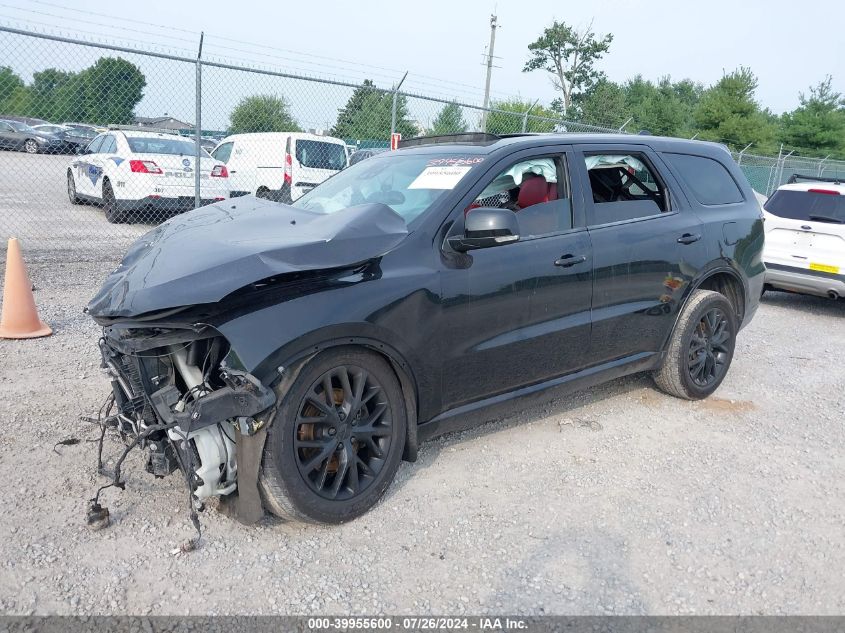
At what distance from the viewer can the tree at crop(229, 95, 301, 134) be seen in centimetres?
1019

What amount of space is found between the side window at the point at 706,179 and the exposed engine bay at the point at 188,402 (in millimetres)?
→ 3408

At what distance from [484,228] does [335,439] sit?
121cm

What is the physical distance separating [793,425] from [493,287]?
2615 millimetres

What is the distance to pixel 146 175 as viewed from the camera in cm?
1050

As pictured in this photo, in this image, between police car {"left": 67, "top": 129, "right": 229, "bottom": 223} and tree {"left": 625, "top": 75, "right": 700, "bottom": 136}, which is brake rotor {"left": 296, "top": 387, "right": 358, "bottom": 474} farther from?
tree {"left": 625, "top": 75, "right": 700, "bottom": 136}

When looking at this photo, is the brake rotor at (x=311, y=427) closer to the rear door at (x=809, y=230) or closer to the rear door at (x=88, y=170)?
the rear door at (x=809, y=230)

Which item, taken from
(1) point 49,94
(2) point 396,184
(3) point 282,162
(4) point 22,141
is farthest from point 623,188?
(4) point 22,141

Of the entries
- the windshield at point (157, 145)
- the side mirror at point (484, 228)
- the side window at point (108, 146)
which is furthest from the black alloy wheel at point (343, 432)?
the side window at point (108, 146)

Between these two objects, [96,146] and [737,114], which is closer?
[96,146]

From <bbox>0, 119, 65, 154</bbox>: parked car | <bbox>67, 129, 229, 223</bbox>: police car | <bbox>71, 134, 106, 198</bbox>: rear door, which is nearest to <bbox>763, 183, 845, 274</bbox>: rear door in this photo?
<bbox>67, 129, 229, 223</bbox>: police car

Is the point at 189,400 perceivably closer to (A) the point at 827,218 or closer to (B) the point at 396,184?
(B) the point at 396,184

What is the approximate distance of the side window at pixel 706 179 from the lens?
470cm

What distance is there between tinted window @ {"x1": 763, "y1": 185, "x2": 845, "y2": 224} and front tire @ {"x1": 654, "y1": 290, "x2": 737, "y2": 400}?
13.3 ft

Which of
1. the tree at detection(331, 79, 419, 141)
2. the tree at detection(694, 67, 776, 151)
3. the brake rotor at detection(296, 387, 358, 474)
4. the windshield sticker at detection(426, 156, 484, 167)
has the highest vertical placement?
the tree at detection(694, 67, 776, 151)
